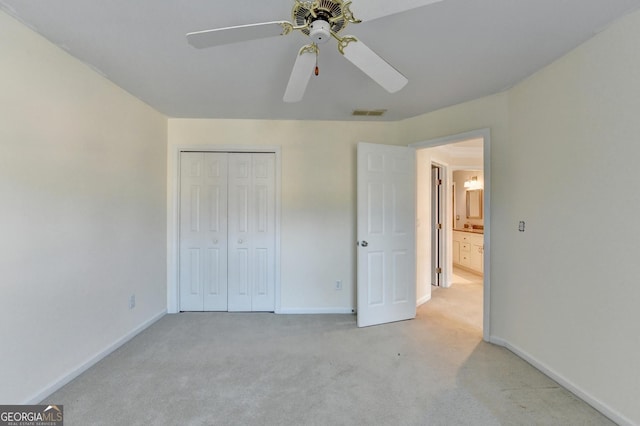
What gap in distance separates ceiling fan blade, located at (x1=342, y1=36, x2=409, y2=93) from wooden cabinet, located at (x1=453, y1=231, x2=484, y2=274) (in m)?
4.69

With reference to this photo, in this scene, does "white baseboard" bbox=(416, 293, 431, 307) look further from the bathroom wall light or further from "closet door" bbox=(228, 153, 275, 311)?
the bathroom wall light

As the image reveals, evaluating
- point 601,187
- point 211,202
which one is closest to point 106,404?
point 211,202

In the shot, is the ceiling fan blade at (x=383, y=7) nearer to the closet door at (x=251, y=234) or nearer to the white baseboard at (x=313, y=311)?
the closet door at (x=251, y=234)

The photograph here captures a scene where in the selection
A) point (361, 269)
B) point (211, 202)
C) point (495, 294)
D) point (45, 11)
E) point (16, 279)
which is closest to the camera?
point (45, 11)

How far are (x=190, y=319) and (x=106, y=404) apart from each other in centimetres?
134

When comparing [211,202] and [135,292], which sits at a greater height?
[211,202]

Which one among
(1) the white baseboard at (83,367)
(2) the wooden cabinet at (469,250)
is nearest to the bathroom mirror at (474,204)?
(2) the wooden cabinet at (469,250)

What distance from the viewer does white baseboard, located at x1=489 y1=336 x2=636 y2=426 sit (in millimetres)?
1560

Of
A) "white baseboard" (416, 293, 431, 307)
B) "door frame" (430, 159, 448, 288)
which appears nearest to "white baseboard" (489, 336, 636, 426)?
"white baseboard" (416, 293, 431, 307)

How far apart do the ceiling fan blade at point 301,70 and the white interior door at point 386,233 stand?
137cm

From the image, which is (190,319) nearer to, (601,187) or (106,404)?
(106,404)

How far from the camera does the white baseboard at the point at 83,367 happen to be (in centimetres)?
171

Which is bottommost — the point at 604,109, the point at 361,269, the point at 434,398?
the point at 434,398

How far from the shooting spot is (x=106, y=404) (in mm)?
1701
